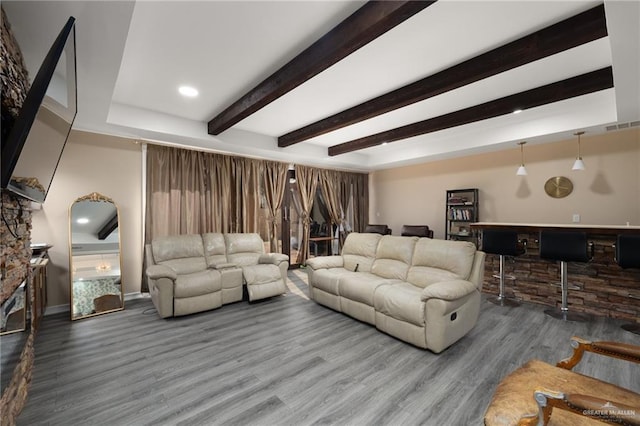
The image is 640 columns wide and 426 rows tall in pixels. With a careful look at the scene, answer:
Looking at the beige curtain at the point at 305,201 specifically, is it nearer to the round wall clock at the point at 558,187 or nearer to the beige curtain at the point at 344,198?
the beige curtain at the point at 344,198

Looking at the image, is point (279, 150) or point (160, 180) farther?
point (279, 150)

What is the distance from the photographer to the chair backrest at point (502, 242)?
3.88m

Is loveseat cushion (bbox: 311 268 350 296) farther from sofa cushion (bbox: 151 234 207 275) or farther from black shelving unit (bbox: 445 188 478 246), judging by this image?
black shelving unit (bbox: 445 188 478 246)

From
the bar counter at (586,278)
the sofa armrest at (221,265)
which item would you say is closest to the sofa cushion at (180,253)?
the sofa armrest at (221,265)

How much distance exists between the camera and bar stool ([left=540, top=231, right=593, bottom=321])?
11.0 feet

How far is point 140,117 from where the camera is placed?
3463mm

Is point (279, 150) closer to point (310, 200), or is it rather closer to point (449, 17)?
point (310, 200)

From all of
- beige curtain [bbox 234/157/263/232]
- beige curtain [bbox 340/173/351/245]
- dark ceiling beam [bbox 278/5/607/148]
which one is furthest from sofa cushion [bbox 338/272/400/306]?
beige curtain [bbox 340/173/351/245]

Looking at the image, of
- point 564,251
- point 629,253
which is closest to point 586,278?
point 564,251

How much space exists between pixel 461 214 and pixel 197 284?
5.01 metres

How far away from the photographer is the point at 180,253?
4000 millimetres

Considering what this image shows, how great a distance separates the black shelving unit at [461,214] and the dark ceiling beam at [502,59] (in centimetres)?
327

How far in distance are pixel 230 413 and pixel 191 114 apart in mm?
3485

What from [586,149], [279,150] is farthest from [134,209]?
[586,149]
